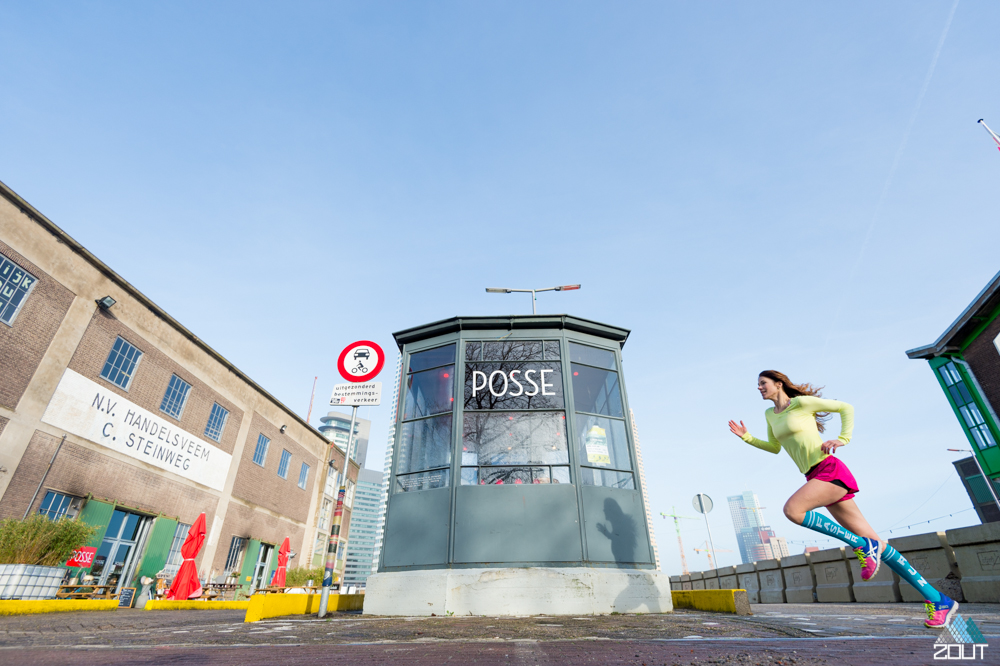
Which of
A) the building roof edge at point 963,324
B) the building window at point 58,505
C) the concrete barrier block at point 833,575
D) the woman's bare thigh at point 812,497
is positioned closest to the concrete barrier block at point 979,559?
the concrete barrier block at point 833,575

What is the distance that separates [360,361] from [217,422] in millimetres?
16772

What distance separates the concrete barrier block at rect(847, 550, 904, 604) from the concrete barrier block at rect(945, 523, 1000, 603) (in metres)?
1.21

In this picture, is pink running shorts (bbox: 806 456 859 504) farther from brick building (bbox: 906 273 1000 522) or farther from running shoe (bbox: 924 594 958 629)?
brick building (bbox: 906 273 1000 522)

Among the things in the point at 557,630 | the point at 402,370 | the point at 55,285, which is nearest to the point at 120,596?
the point at 55,285

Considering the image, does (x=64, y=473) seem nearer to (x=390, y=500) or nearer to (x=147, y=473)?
(x=147, y=473)

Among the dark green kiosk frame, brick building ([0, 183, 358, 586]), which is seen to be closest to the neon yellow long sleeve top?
the dark green kiosk frame

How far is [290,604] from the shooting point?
716 centimetres

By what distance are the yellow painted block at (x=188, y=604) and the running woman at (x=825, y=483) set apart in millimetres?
14281

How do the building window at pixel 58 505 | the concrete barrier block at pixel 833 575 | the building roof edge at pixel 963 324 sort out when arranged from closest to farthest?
the concrete barrier block at pixel 833 575 → the building window at pixel 58 505 → the building roof edge at pixel 963 324

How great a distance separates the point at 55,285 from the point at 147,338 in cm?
381

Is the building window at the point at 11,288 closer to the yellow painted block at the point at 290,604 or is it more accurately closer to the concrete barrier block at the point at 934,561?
the yellow painted block at the point at 290,604

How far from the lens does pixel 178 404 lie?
745 inches

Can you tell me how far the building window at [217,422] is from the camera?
67.5 ft

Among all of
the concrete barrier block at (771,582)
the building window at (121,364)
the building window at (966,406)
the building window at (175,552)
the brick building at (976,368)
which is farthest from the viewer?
the building window at (966,406)
